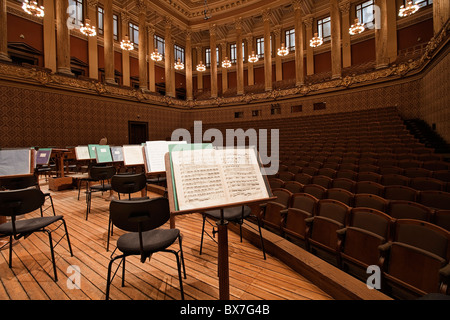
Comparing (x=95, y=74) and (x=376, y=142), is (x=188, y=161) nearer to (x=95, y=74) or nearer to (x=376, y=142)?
(x=376, y=142)

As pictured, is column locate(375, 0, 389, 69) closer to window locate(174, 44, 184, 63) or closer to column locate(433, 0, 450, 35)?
column locate(433, 0, 450, 35)

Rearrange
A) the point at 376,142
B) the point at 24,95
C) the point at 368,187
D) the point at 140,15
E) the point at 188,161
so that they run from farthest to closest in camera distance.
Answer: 1. the point at 140,15
2. the point at 24,95
3. the point at 376,142
4. the point at 368,187
5. the point at 188,161

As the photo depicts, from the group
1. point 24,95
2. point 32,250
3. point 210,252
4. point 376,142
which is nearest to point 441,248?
point 210,252

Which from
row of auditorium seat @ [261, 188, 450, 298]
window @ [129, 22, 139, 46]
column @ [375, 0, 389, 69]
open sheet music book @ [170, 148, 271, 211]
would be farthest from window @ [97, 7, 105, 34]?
open sheet music book @ [170, 148, 271, 211]

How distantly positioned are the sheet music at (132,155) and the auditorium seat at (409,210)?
391 cm

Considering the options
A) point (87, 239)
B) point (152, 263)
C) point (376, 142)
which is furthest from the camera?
point (376, 142)

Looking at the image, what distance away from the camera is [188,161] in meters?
1.35

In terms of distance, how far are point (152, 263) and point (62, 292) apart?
0.71 metres

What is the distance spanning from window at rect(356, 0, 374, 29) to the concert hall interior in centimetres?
10

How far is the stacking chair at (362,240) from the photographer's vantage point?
1.80 metres

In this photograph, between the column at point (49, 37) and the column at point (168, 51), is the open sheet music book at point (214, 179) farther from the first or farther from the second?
the column at point (168, 51)

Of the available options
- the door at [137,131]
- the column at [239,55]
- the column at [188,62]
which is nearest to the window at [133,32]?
the column at [188,62]

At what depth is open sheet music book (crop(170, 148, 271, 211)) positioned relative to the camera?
50.1 inches
